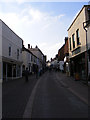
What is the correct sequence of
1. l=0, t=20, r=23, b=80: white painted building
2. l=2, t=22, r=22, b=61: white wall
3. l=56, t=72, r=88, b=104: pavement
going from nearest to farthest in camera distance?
l=56, t=72, r=88, b=104: pavement
l=0, t=20, r=23, b=80: white painted building
l=2, t=22, r=22, b=61: white wall

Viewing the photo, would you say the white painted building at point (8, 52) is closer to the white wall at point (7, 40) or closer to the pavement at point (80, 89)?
the white wall at point (7, 40)

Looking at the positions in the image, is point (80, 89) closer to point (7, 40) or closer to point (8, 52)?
point (8, 52)

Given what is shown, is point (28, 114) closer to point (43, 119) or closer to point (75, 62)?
point (43, 119)

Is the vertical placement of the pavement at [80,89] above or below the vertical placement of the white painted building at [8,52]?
below

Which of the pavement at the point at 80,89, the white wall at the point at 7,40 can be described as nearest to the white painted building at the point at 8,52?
the white wall at the point at 7,40

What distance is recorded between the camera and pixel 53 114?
5.70m

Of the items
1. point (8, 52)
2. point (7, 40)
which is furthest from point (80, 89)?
point (7, 40)

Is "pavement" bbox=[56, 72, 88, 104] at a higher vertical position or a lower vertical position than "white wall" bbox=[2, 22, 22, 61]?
lower

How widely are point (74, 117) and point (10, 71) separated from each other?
1859 centimetres

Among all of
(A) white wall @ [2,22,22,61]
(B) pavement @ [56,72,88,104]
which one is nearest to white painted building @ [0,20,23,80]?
(A) white wall @ [2,22,22,61]

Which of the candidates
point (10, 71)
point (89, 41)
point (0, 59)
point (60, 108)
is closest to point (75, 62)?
point (89, 41)

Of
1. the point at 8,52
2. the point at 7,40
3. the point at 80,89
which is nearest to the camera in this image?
the point at 80,89

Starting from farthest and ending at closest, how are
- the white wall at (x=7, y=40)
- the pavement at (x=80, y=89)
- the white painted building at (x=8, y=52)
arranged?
1. the white wall at (x=7, y=40)
2. the white painted building at (x=8, y=52)
3. the pavement at (x=80, y=89)

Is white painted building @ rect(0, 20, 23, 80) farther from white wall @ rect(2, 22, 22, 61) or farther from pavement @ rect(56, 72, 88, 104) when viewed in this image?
pavement @ rect(56, 72, 88, 104)
